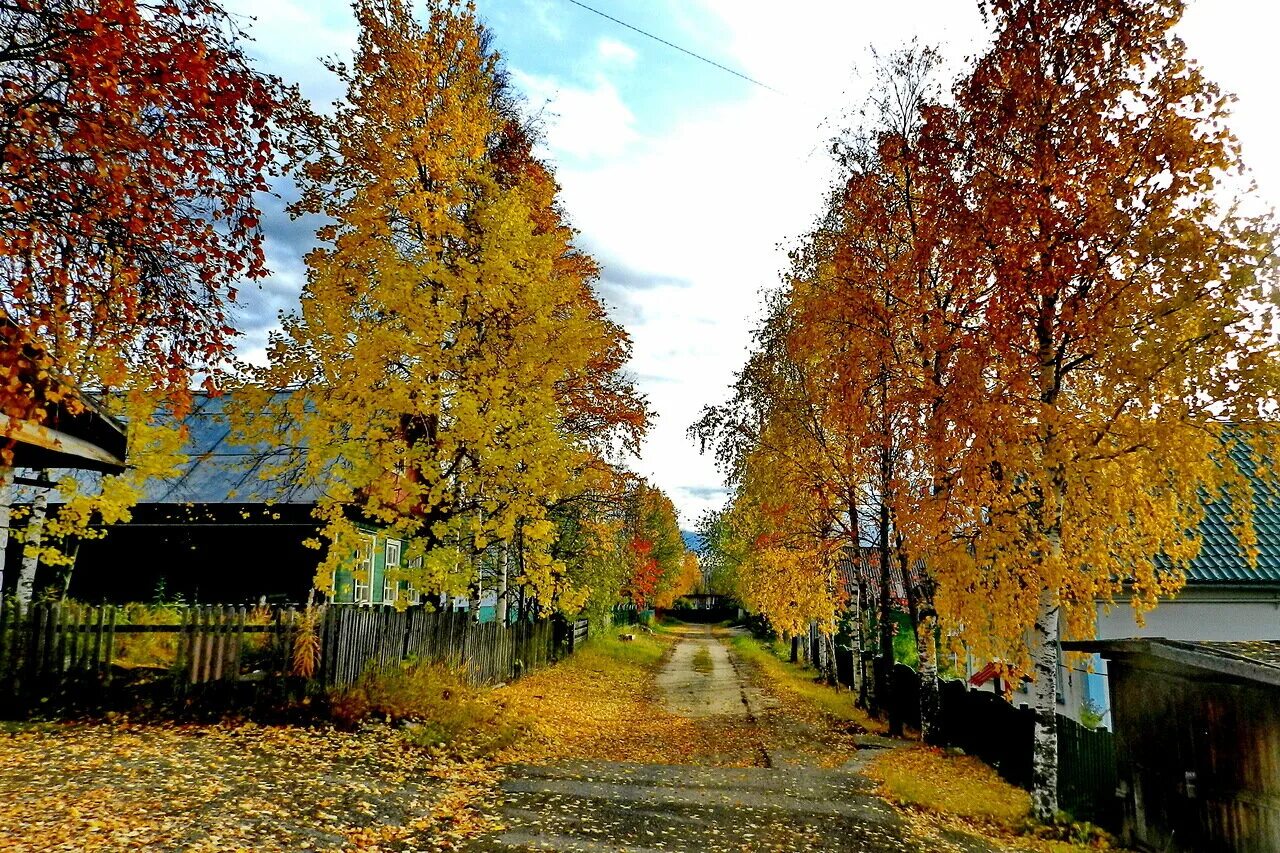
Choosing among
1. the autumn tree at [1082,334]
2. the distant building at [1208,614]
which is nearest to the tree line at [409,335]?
the autumn tree at [1082,334]

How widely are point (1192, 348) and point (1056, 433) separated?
1714mm

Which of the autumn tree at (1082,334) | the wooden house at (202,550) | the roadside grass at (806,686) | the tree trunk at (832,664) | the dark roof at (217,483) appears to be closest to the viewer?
the autumn tree at (1082,334)

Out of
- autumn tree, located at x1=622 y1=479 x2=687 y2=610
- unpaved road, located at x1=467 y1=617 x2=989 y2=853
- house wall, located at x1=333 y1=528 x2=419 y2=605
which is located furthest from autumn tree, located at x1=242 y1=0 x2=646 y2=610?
autumn tree, located at x1=622 y1=479 x2=687 y2=610

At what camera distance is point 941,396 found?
11.1 meters

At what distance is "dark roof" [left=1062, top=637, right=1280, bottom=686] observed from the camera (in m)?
7.73

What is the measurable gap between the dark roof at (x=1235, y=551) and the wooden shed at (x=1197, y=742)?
754cm

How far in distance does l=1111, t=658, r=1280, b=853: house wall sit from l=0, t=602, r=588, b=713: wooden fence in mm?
11474

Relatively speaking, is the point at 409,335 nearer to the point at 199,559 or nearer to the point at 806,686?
the point at 199,559

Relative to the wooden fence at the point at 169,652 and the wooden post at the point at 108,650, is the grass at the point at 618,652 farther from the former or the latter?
the wooden post at the point at 108,650

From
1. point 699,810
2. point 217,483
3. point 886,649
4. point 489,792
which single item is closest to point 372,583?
point 217,483

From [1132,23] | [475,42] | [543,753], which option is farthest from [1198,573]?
[475,42]

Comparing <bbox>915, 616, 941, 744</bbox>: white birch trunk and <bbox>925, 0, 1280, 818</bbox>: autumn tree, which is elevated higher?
<bbox>925, 0, 1280, 818</bbox>: autumn tree

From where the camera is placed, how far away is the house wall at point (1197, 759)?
8.26 meters

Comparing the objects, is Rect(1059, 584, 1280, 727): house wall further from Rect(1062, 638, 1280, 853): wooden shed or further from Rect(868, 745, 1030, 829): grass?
Rect(1062, 638, 1280, 853): wooden shed
